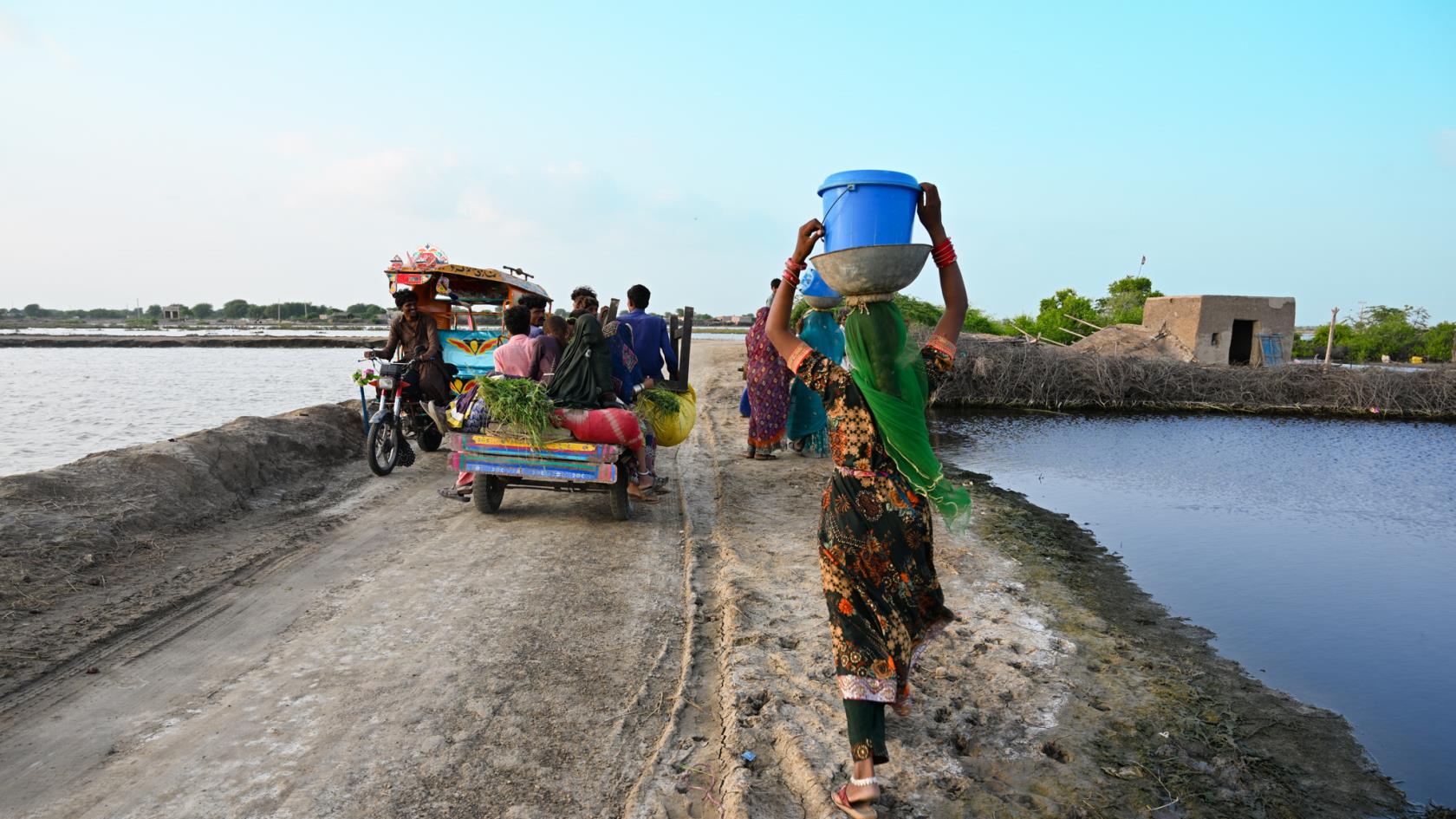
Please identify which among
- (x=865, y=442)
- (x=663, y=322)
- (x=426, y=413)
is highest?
(x=663, y=322)

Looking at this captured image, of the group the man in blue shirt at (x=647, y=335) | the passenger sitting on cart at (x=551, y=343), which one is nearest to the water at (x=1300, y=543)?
the man in blue shirt at (x=647, y=335)

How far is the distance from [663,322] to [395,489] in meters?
3.08

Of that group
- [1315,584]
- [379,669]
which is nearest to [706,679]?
[379,669]

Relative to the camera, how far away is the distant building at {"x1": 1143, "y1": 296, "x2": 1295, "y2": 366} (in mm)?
25188

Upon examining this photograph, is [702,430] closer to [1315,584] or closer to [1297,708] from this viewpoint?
[1315,584]

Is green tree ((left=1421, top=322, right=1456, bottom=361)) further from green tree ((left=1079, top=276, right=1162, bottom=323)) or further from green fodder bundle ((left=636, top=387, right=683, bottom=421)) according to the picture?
green fodder bundle ((left=636, top=387, right=683, bottom=421))

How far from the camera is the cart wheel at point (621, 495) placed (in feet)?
21.8

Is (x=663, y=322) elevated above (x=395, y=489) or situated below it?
above

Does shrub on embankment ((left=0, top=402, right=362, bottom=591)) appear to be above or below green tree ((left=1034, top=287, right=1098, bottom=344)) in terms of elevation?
below

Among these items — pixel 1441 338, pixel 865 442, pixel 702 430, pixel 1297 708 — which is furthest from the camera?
pixel 1441 338

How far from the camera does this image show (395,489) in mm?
7816

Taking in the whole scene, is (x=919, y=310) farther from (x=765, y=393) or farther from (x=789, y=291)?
(x=789, y=291)

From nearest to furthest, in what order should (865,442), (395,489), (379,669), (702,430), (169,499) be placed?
1. (865,442)
2. (379,669)
3. (169,499)
4. (395,489)
5. (702,430)

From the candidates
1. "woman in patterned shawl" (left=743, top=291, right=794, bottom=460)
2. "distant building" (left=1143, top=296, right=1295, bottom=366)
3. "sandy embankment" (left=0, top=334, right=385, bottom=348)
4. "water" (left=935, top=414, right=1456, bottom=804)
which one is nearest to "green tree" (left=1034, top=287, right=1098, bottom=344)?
"distant building" (left=1143, top=296, right=1295, bottom=366)
